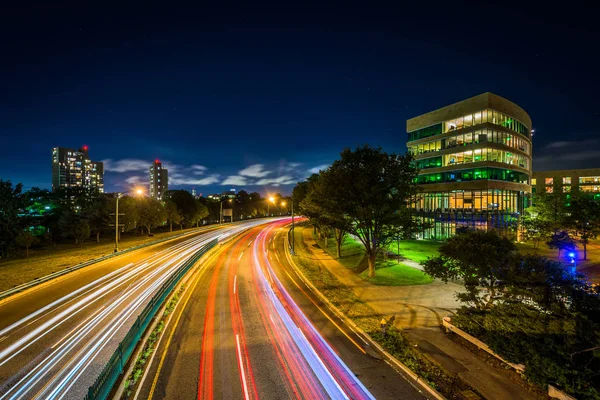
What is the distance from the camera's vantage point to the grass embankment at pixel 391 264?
24.1 metres

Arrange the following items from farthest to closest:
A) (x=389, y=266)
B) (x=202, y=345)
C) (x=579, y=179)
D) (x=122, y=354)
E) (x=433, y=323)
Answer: (x=579, y=179)
(x=389, y=266)
(x=433, y=323)
(x=202, y=345)
(x=122, y=354)

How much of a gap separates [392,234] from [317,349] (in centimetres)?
1596

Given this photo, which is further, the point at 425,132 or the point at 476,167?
the point at 425,132

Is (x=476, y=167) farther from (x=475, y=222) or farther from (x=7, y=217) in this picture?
(x=7, y=217)

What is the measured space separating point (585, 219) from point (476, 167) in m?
17.3

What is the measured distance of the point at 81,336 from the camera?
13.3 meters

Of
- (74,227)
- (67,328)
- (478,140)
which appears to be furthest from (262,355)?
(478,140)

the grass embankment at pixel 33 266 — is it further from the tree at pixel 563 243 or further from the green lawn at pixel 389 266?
the tree at pixel 563 243

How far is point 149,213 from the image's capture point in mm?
54219

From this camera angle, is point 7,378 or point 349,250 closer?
point 7,378

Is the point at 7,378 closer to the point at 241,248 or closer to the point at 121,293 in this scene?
the point at 121,293

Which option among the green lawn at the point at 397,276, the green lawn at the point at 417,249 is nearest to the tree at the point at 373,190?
the green lawn at the point at 397,276

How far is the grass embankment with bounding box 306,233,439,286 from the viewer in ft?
79.0

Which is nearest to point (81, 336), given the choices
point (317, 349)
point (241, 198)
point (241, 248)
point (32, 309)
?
point (32, 309)
